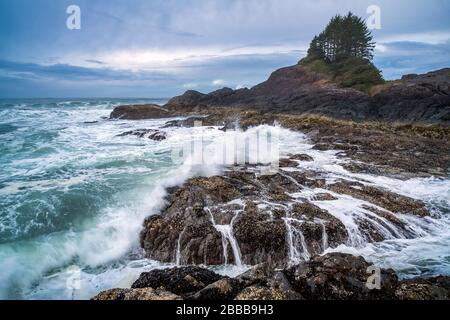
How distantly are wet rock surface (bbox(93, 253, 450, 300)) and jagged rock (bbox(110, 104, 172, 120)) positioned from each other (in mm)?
34641

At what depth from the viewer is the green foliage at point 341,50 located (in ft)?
150

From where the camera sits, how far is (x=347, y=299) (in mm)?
4008

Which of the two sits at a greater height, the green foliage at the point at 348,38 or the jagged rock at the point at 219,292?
Result: the green foliage at the point at 348,38

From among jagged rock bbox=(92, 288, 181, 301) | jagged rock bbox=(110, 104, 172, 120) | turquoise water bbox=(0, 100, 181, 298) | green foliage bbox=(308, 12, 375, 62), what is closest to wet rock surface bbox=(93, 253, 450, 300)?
jagged rock bbox=(92, 288, 181, 301)

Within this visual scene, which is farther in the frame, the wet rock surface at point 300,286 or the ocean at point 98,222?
the ocean at point 98,222

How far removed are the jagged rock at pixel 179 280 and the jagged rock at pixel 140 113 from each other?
1343 inches

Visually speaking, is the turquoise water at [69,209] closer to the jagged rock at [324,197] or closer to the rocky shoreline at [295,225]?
the rocky shoreline at [295,225]

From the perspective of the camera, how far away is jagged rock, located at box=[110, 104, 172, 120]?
1480 inches

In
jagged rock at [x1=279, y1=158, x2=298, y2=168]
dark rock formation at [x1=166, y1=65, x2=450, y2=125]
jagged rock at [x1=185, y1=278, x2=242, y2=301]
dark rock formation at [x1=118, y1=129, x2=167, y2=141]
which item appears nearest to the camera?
jagged rock at [x1=185, y1=278, x2=242, y2=301]

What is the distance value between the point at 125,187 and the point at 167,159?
4479 millimetres

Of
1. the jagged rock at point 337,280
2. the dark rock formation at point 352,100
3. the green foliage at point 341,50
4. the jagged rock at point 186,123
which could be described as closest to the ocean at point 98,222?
the jagged rock at point 337,280

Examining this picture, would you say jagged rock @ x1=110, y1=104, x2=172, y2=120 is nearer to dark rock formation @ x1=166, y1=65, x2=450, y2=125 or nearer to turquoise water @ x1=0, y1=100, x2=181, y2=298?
dark rock formation @ x1=166, y1=65, x2=450, y2=125
